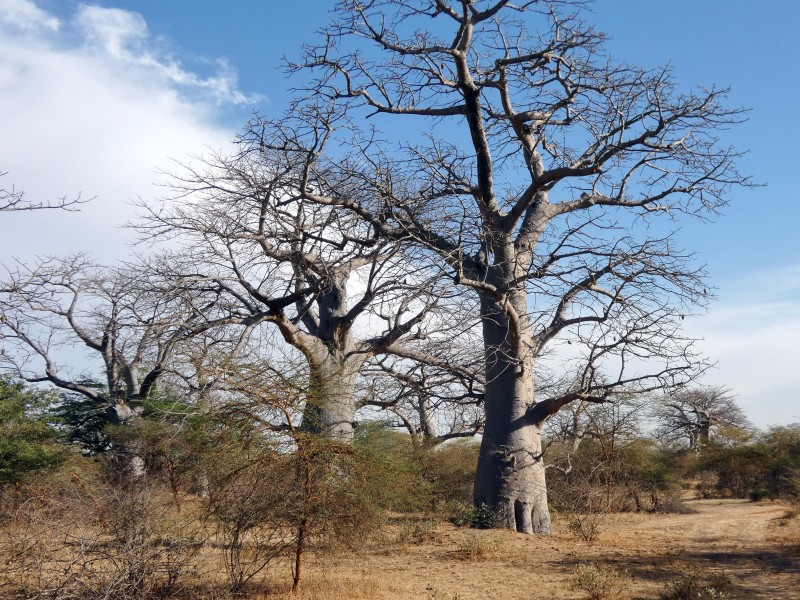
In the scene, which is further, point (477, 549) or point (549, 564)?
point (477, 549)

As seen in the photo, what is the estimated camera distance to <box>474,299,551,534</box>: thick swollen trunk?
8.78m

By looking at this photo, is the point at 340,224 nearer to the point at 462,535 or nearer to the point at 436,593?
the point at 462,535

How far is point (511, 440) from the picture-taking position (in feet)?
29.0

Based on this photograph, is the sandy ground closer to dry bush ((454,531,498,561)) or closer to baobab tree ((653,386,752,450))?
dry bush ((454,531,498,561))

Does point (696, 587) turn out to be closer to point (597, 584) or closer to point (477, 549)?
point (597, 584)

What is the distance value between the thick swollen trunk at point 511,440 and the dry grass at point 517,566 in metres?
0.46

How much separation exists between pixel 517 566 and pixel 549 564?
315mm

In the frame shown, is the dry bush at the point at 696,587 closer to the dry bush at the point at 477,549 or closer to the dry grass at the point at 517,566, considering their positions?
the dry grass at the point at 517,566

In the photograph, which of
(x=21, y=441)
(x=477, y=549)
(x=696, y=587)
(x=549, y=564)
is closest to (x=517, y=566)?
(x=549, y=564)

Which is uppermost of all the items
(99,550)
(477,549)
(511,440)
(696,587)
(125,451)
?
(125,451)

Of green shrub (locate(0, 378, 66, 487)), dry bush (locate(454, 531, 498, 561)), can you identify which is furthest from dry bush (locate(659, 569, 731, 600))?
green shrub (locate(0, 378, 66, 487))

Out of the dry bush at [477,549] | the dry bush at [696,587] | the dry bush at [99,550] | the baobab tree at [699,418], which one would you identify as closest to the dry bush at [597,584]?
the dry bush at [696,587]

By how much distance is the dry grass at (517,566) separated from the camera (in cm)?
554

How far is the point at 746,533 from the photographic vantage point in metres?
9.66
